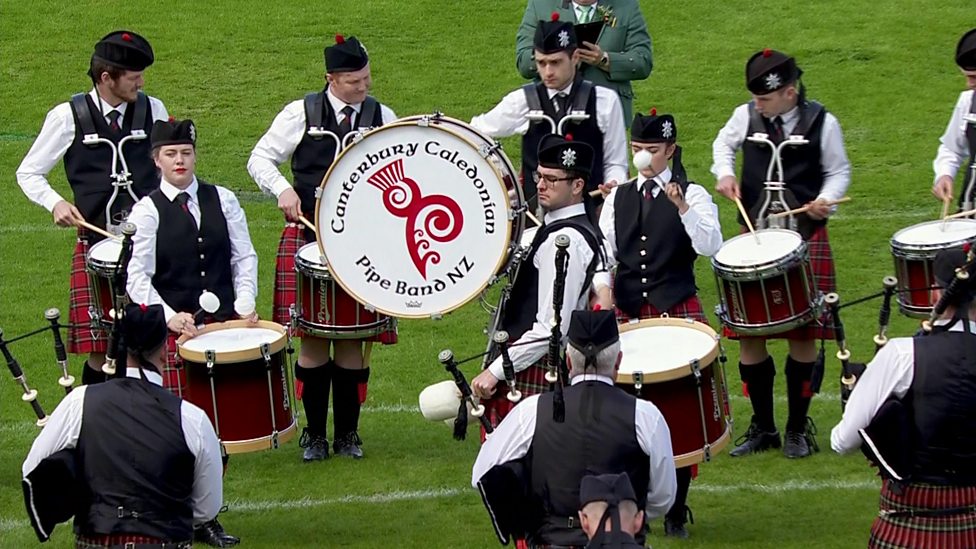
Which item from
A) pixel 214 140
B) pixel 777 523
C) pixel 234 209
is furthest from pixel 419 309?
pixel 214 140

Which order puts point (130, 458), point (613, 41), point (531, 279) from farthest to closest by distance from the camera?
1. point (613, 41)
2. point (531, 279)
3. point (130, 458)

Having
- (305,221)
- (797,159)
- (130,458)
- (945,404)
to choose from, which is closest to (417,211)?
(305,221)

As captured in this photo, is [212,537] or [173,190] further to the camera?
[173,190]

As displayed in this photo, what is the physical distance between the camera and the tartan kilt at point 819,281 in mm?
8266

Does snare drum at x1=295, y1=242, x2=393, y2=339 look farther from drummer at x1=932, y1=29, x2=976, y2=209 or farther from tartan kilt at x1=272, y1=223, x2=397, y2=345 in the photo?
drummer at x1=932, y1=29, x2=976, y2=209

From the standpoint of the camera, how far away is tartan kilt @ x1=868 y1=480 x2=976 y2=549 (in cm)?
586

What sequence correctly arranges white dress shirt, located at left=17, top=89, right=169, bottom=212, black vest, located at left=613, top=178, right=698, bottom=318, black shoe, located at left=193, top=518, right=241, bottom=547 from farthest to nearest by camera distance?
white dress shirt, located at left=17, top=89, right=169, bottom=212, black vest, located at left=613, top=178, right=698, bottom=318, black shoe, located at left=193, top=518, right=241, bottom=547

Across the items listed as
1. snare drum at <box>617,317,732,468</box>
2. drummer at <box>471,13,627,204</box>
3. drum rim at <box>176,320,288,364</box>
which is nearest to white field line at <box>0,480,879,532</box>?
drum rim at <box>176,320,288,364</box>

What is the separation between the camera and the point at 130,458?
5688mm

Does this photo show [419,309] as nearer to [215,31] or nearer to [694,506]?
[694,506]

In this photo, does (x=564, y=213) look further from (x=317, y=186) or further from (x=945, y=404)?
(x=317, y=186)

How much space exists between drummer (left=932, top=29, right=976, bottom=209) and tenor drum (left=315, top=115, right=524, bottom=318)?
9.22 feet

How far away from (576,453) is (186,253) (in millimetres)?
2906

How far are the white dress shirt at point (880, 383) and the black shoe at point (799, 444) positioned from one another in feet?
8.27
